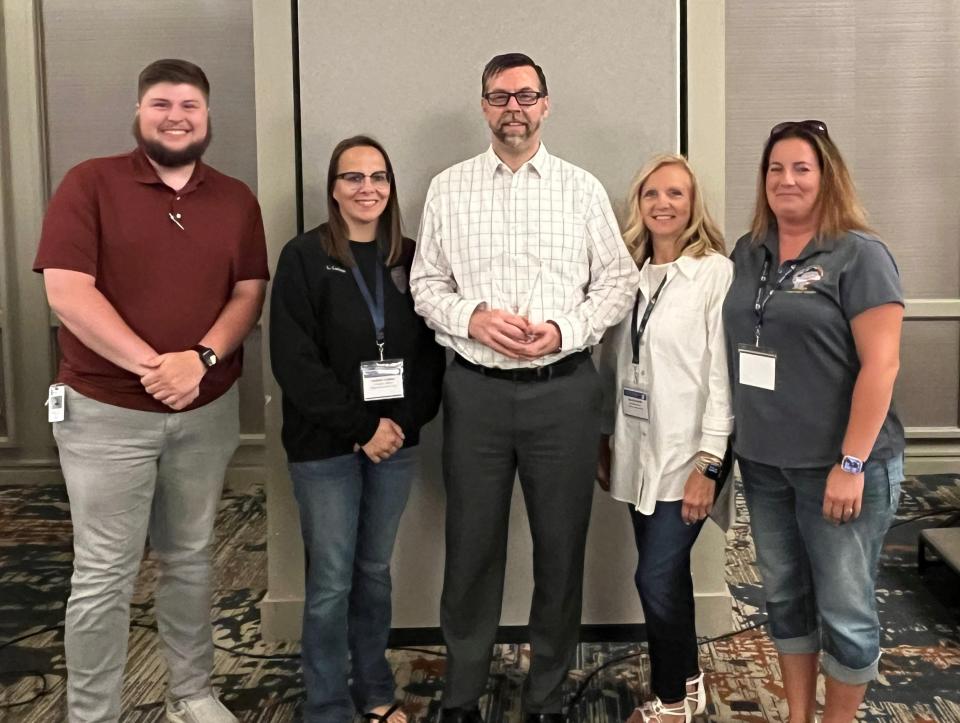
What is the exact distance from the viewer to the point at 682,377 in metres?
2.16

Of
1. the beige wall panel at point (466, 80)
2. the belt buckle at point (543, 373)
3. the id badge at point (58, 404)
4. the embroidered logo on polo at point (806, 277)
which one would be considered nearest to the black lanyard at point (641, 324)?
the belt buckle at point (543, 373)

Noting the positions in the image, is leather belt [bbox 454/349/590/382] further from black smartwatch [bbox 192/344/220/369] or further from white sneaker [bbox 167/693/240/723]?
white sneaker [bbox 167/693/240/723]

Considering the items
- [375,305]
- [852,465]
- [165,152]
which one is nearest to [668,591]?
[852,465]

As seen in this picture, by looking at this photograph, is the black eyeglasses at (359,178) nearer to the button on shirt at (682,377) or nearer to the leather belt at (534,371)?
the leather belt at (534,371)

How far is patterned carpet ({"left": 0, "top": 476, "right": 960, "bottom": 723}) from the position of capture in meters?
2.50

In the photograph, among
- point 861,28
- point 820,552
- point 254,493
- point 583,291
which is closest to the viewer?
point 820,552

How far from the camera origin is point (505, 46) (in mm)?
2672

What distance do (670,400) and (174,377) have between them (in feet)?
3.90

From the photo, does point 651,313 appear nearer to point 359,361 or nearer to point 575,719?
point 359,361

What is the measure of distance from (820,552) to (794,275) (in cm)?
62

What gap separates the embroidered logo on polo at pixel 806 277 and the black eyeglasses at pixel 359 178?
101 centimetres

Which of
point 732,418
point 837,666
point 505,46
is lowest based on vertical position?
point 837,666

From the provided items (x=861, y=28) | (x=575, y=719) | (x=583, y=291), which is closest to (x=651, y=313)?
(x=583, y=291)

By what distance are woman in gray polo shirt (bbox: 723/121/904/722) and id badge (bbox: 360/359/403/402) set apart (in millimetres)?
813
